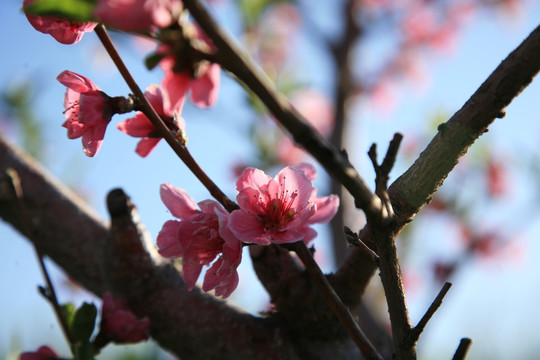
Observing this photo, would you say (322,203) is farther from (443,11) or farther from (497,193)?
(443,11)

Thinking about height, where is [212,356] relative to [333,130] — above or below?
below

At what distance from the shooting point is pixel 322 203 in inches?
31.6

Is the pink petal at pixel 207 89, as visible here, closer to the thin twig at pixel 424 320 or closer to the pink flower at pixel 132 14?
the pink flower at pixel 132 14

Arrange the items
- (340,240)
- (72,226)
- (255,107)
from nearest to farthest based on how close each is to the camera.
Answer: (72,226) < (255,107) < (340,240)

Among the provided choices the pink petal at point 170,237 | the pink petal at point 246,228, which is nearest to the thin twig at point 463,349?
the pink petal at point 246,228

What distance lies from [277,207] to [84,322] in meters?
0.38

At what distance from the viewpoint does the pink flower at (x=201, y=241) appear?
26.7 inches

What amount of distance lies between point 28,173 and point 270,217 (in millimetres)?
842

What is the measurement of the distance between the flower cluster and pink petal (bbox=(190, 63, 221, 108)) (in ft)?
0.57

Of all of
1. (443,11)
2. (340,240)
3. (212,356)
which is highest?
(443,11)

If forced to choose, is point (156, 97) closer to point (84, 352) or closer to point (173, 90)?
point (173, 90)

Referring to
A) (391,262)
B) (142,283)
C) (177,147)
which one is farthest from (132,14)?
(142,283)

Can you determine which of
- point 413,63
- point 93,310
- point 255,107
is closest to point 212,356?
point 93,310

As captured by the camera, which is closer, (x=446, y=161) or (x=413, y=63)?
(x=446, y=161)
